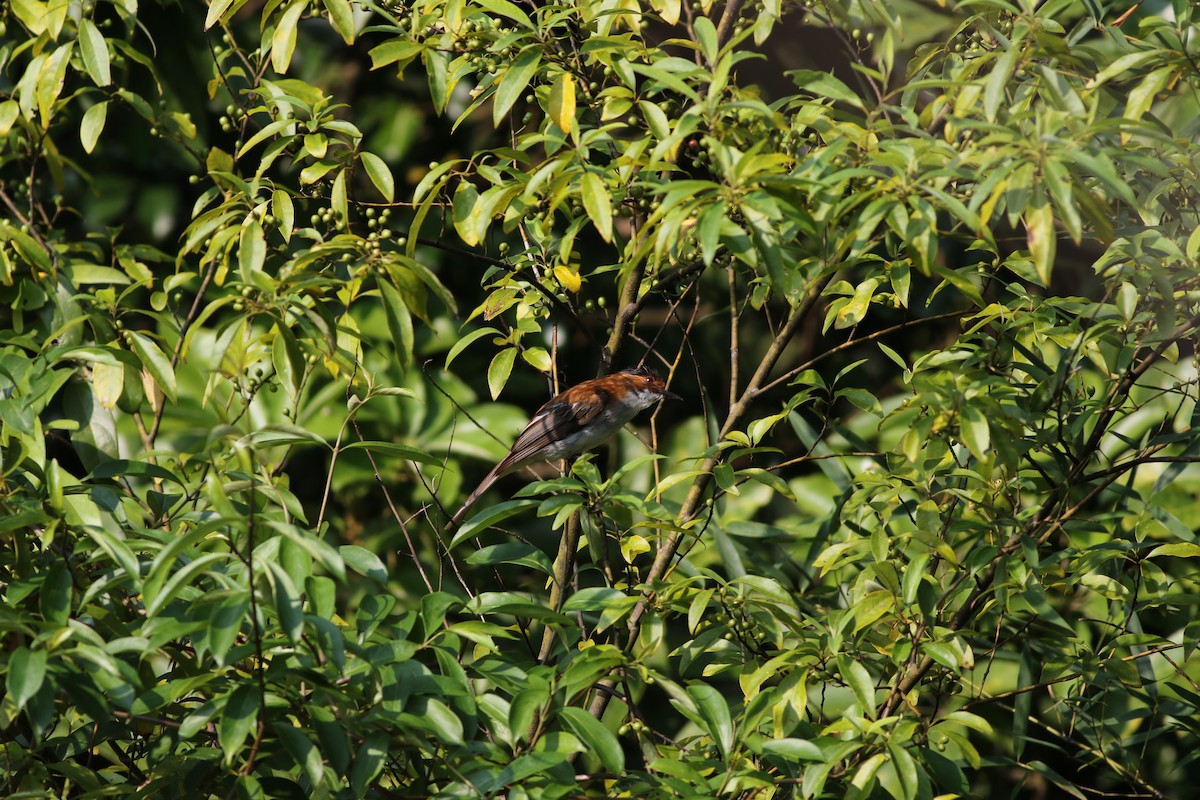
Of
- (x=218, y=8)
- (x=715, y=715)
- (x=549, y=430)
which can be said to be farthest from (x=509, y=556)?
(x=549, y=430)

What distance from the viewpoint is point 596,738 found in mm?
2275

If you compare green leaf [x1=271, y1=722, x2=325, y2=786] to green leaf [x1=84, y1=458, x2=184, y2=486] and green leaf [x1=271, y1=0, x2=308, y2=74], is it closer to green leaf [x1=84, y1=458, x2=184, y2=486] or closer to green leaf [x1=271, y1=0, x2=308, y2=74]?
green leaf [x1=84, y1=458, x2=184, y2=486]

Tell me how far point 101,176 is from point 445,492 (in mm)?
2724

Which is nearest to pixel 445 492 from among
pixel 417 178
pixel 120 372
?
pixel 417 178

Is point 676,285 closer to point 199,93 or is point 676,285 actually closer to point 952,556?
point 952,556

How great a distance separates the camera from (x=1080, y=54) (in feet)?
8.25

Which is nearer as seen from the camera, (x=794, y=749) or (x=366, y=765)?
(x=366, y=765)

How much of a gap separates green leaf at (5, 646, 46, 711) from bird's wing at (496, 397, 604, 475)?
10.4 feet

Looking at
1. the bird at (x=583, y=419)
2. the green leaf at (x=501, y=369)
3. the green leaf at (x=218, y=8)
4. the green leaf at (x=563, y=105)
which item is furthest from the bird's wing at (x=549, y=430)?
the green leaf at (x=563, y=105)

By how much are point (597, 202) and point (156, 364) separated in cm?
119

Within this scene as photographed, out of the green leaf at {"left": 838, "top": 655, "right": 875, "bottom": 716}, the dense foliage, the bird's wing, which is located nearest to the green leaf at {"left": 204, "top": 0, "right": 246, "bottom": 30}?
the dense foliage

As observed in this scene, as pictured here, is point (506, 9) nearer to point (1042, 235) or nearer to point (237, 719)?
point (1042, 235)

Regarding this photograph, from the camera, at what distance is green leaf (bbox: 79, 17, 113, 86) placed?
3027 millimetres

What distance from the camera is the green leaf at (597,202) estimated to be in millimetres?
2316
